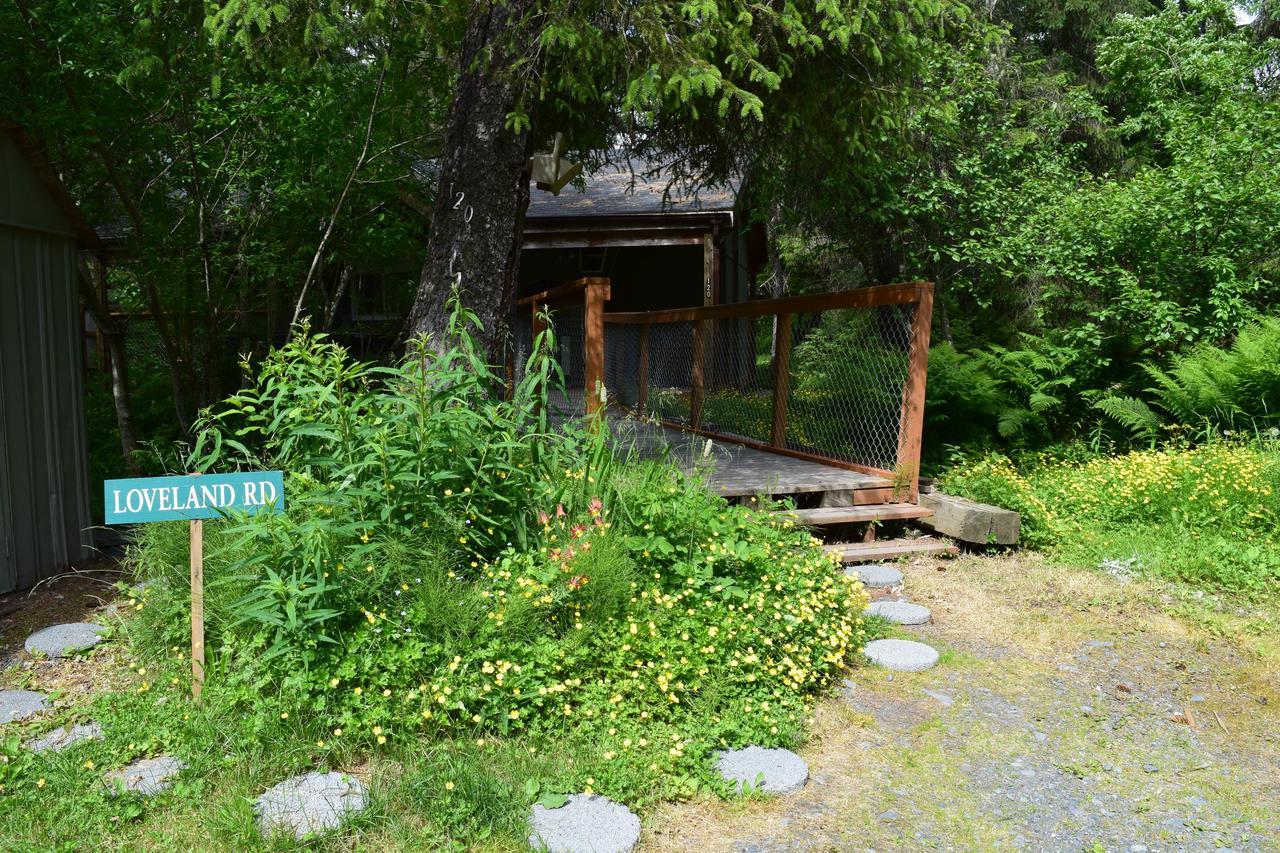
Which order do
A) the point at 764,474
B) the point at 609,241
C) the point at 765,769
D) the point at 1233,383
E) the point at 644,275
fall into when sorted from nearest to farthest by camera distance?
the point at 765,769
the point at 764,474
the point at 1233,383
the point at 609,241
the point at 644,275

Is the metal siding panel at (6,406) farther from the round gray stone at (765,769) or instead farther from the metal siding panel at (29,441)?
the round gray stone at (765,769)

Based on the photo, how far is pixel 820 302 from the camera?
6816mm

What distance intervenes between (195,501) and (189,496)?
0.03m

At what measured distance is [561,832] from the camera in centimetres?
279

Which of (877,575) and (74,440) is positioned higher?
(74,440)

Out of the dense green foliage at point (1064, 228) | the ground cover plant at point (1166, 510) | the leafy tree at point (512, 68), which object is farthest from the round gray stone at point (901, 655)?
the dense green foliage at point (1064, 228)

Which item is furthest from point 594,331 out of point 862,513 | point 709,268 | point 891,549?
point 709,268

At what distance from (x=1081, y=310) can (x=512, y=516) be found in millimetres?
8093

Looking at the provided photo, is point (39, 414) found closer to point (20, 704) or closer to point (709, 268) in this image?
point (20, 704)

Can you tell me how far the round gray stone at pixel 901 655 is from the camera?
4.28 meters

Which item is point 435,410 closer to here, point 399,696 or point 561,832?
point 399,696

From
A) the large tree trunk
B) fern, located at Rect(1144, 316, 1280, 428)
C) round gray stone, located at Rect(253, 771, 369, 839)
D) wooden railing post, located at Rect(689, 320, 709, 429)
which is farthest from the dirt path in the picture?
wooden railing post, located at Rect(689, 320, 709, 429)

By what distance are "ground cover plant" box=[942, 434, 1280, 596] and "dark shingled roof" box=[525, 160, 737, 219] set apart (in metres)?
7.06

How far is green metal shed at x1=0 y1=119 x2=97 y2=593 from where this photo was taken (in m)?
4.96
